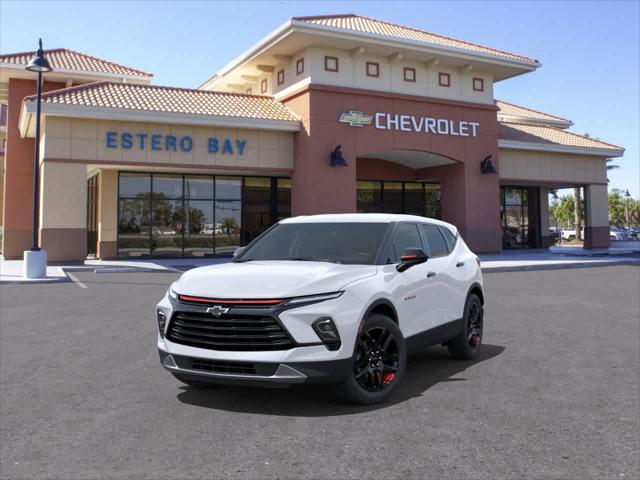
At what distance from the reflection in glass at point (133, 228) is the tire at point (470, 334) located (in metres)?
21.7

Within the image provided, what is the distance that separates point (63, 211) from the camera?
71.8 ft

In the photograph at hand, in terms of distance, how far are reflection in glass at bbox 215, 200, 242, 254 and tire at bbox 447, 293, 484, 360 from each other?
2147 cm

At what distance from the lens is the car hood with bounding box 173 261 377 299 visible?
4.75 m

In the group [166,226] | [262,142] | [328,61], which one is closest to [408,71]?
[328,61]

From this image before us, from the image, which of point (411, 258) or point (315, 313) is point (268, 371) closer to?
point (315, 313)

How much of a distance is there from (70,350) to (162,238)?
19.8 meters

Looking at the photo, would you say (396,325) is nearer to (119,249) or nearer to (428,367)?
(428,367)

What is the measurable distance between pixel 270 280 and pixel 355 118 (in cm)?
2146

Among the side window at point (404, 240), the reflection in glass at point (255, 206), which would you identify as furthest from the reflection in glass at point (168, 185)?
the side window at point (404, 240)

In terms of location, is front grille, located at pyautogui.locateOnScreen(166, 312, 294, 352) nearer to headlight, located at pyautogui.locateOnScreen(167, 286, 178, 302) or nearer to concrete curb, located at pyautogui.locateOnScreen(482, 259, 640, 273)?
headlight, located at pyautogui.locateOnScreen(167, 286, 178, 302)

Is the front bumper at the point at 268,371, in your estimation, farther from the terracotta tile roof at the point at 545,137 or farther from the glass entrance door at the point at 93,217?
the terracotta tile roof at the point at 545,137

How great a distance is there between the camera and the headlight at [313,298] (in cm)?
466

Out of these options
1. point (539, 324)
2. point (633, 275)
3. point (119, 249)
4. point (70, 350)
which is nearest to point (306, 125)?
point (119, 249)

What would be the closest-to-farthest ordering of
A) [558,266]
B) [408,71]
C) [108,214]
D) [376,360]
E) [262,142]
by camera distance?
1. [376,360]
2. [558,266]
3. [262,142]
4. [108,214]
5. [408,71]
